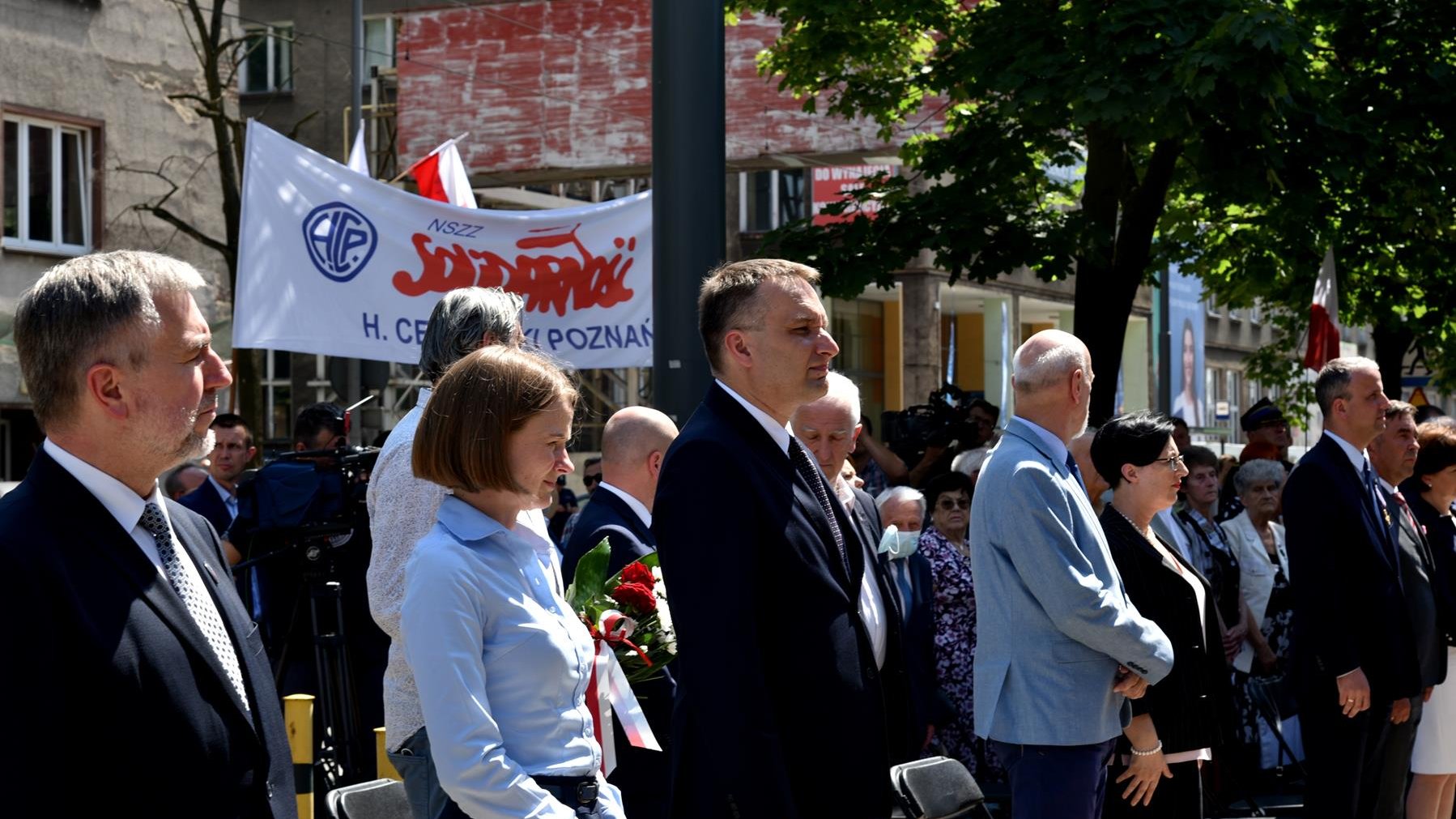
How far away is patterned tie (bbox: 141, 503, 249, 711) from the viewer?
9.40 feet

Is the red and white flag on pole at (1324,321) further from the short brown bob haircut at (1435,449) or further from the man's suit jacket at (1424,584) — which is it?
the man's suit jacket at (1424,584)

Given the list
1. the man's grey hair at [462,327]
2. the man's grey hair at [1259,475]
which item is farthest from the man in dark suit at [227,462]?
the man's grey hair at [1259,475]

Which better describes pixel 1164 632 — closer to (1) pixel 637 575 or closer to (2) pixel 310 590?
(1) pixel 637 575

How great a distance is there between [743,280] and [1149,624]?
6.28 ft

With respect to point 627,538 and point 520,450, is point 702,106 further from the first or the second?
point 520,450

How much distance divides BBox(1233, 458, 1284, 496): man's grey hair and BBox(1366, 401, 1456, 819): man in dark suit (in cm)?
302

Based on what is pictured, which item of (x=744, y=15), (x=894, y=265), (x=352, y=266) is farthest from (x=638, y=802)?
(x=744, y=15)

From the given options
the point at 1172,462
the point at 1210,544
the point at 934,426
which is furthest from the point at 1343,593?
the point at 934,426

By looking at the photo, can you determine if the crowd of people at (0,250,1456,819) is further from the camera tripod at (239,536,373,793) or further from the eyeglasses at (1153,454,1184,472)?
the camera tripod at (239,536,373,793)

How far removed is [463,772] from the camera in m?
3.25

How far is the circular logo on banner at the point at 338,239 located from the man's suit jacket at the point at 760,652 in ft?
17.7

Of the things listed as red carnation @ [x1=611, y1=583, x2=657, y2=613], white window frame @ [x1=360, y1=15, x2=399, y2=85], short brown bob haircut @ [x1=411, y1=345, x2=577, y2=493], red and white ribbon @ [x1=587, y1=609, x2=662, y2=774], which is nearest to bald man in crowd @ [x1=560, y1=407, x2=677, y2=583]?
red carnation @ [x1=611, y1=583, x2=657, y2=613]

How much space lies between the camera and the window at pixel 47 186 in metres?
21.1

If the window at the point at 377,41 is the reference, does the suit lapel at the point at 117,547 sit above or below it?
below
